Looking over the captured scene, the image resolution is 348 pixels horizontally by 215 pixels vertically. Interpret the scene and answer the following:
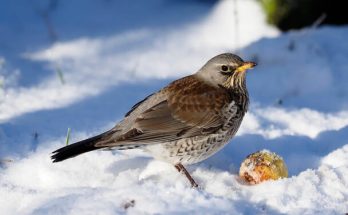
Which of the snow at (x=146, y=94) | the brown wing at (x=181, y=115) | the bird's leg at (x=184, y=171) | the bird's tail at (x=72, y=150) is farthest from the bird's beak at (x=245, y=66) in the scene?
the bird's tail at (x=72, y=150)

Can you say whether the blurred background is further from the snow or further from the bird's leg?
the bird's leg

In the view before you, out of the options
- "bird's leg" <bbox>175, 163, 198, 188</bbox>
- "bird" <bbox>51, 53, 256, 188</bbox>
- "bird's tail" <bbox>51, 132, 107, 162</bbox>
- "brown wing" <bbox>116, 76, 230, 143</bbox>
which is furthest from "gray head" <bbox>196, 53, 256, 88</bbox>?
"bird's tail" <bbox>51, 132, 107, 162</bbox>

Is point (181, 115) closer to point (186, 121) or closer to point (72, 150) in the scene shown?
point (186, 121)

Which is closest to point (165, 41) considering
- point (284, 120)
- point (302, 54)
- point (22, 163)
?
point (302, 54)

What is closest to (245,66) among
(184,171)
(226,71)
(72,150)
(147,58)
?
(226,71)

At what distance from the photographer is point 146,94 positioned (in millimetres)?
7094

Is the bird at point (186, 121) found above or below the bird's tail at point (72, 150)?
above

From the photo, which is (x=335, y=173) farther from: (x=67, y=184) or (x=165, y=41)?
(x=165, y=41)

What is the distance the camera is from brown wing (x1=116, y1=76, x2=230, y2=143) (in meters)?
5.30

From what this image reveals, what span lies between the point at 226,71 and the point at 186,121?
1.95ft

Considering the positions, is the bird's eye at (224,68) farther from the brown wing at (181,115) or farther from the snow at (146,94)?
the snow at (146,94)

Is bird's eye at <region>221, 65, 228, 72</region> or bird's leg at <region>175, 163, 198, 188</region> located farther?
bird's eye at <region>221, 65, 228, 72</region>

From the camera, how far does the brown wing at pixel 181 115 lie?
530cm

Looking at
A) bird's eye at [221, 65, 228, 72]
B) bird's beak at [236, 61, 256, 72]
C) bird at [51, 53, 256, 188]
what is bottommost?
bird at [51, 53, 256, 188]
